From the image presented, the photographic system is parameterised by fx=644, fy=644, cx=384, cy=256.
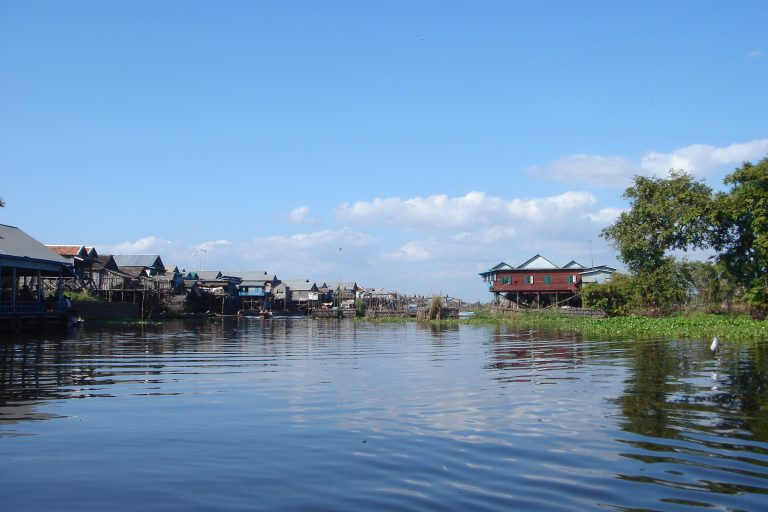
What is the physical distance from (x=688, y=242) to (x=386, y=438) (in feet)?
129

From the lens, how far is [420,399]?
40.6ft

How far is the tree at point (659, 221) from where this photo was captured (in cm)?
4181

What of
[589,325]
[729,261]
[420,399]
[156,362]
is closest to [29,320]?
[156,362]

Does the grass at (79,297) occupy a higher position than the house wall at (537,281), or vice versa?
the house wall at (537,281)

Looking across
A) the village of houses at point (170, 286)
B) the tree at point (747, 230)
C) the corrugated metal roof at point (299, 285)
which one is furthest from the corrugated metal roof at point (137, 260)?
the tree at point (747, 230)

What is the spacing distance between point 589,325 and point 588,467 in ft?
119

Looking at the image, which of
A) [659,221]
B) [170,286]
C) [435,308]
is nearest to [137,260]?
[170,286]

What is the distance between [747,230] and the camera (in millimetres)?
39000

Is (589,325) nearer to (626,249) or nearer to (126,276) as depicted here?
(626,249)

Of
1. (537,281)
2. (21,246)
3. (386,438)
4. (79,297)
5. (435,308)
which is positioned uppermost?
(21,246)

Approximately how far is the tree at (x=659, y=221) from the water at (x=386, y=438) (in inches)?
1050

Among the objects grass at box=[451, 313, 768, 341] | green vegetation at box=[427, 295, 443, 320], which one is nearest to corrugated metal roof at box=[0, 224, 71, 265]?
grass at box=[451, 313, 768, 341]

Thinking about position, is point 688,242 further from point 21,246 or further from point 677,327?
point 21,246

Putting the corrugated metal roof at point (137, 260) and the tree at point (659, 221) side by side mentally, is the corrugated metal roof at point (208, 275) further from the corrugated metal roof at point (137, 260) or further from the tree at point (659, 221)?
the tree at point (659, 221)
